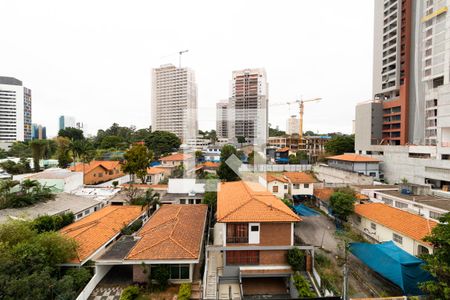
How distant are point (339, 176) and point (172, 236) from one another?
→ 768 inches

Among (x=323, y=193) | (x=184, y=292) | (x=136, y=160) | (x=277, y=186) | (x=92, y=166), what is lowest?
(x=184, y=292)

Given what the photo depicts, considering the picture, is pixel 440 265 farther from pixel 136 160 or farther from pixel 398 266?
pixel 136 160

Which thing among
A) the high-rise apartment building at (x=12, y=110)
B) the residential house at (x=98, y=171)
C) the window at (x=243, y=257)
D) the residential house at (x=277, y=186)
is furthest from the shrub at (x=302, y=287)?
the high-rise apartment building at (x=12, y=110)

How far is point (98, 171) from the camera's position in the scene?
26859 mm

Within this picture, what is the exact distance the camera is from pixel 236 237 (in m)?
10.4

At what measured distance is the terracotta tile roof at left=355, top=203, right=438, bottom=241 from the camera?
35.4 ft

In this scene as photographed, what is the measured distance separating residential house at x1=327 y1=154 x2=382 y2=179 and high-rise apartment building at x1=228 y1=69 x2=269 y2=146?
1352 inches

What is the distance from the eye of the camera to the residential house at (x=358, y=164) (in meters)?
25.7

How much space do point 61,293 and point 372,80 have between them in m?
49.5

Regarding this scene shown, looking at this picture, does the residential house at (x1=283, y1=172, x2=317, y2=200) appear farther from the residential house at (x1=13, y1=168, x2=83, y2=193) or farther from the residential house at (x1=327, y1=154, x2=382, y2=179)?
the residential house at (x1=13, y1=168, x2=83, y2=193)

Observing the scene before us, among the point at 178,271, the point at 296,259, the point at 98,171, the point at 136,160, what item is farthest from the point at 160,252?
the point at 98,171

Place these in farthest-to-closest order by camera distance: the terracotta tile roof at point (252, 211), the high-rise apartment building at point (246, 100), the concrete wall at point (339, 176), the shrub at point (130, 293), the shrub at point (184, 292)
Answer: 1. the high-rise apartment building at point (246, 100)
2. the concrete wall at point (339, 176)
3. the terracotta tile roof at point (252, 211)
4. the shrub at point (184, 292)
5. the shrub at point (130, 293)

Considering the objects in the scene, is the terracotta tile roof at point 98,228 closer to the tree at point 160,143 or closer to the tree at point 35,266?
the tree at point 35,266

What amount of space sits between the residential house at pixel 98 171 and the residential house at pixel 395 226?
2350 cm
